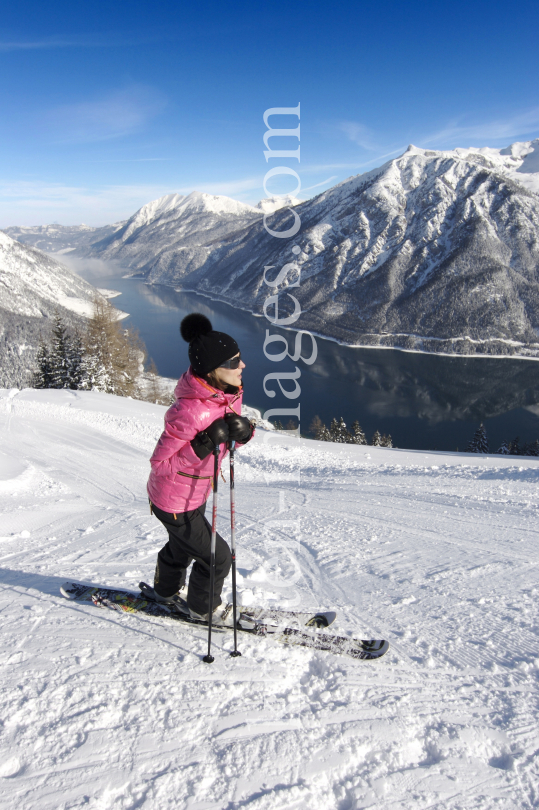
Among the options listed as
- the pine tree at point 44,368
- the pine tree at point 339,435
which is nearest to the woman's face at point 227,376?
the pine tree at point 44,368

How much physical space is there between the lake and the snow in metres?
57.5

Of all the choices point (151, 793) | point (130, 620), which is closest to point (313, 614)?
point (130, 620)

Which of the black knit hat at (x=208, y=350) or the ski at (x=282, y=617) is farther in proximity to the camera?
the ski at (x=282, y=617)

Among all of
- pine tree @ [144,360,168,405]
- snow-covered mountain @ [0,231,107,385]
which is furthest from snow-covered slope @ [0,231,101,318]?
pine tree @ [144,360,168,405]

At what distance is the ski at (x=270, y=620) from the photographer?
2887 millimetres

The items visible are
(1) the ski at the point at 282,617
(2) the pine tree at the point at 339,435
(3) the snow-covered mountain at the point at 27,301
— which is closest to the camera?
(1) the ski at the point at 282,617

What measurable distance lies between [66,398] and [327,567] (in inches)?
685

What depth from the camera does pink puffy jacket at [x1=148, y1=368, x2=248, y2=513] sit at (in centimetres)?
274

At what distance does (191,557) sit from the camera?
3.15 metres

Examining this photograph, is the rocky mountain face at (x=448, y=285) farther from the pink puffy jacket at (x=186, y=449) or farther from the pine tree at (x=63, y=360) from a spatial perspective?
the pink puffy jacket at (x=186, y=449)

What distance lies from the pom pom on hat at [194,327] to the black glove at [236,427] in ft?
2.09

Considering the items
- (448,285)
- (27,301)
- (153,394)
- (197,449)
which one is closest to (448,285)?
(448,285)

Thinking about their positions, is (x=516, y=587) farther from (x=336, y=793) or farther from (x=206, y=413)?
(x=206, y=413)

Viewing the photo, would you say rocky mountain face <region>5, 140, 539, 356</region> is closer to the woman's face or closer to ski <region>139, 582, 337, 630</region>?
ski <region>139, 582, 337, 630</region>
